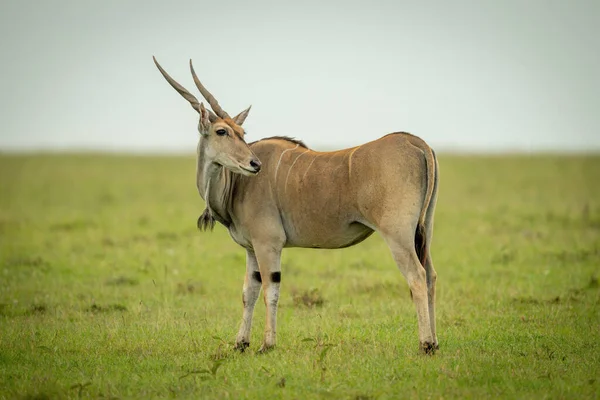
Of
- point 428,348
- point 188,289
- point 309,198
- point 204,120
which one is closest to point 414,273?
point 428,348

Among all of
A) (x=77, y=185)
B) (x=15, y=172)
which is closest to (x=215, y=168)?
(x=77, y=185)

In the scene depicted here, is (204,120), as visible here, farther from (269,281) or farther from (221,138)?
(269,281)

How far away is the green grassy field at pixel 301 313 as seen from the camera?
7734 millimetres

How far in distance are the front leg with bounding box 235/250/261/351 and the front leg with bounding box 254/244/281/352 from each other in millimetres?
314

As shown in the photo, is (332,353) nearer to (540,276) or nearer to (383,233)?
(383,233)

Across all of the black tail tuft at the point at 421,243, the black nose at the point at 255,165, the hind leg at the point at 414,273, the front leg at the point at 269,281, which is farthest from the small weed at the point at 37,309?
the black tail tuft at the point at 421,243

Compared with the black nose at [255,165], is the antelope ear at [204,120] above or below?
above

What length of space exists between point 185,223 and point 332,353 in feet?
47.3

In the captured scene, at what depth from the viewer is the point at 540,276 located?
45.6 feet

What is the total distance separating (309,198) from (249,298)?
4.66 feet

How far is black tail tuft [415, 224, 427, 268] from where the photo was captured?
343 inches

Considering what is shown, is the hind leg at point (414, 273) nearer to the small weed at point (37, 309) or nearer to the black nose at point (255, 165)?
the black nose at point (255, 165)

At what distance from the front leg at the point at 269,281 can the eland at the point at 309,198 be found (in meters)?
0.01

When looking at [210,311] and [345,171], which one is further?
[210,311]
